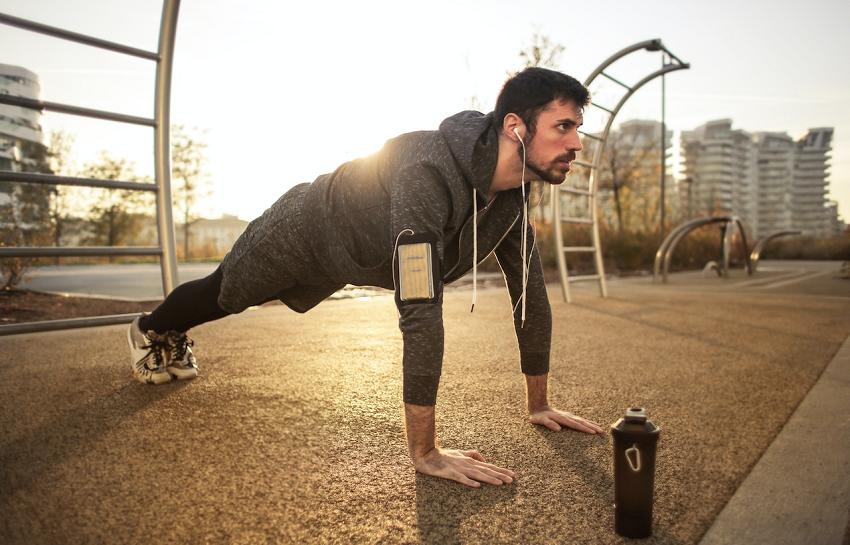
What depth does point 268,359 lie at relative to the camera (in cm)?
315

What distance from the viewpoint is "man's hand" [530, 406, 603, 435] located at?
1951mm

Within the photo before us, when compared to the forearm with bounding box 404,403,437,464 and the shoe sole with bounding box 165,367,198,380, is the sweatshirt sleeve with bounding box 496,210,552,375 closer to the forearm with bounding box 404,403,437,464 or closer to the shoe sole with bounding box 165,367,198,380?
the forearm with bounding box 404,403,437,464

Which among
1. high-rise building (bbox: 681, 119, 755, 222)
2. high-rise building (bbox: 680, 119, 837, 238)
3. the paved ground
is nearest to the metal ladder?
the paved ground

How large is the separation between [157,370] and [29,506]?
1232mm

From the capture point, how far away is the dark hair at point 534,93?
173 cm

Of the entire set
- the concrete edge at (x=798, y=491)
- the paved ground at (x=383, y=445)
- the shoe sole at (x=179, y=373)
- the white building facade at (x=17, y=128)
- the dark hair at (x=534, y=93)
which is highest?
the white building facade at (x=17, y=128)

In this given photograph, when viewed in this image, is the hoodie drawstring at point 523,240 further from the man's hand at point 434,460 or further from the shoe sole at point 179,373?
the shoe sole at point 179,373

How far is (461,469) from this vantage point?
1.55m

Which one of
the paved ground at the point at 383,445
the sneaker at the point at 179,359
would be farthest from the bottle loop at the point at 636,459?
the sneaker at the point at 179,359

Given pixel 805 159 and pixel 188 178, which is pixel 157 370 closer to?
pixel 188 178

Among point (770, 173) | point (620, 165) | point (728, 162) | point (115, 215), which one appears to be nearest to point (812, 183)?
point (770, 173)

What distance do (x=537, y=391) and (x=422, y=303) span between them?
75 cm

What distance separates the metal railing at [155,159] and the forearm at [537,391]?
2126 millimetres

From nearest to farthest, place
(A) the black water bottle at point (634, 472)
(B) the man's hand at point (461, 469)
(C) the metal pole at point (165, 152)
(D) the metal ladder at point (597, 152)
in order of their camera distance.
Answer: (A) the black water bottle at point (634, 472) < (B) the man's hand at point (461, 469) < (C) the metal pole at point (165, 152) < (D) the metal ladder at point (597, 152)
